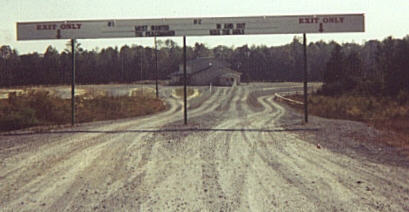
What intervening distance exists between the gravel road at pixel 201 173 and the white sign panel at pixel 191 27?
5341 mm

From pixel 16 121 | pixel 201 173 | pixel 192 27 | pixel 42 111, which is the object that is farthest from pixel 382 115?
pixel 16 121

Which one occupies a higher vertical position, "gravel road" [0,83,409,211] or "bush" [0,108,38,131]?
"bush" [0,108,38,131]

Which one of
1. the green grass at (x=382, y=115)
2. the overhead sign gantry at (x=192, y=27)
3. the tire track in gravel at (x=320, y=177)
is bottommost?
the tire track in gravel at (x=320, y=177)

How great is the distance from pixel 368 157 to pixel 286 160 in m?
2.52

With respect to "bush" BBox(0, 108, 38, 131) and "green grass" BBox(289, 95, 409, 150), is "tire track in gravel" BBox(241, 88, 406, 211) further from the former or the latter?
"bush" BBox(0, 108, 38, 131)

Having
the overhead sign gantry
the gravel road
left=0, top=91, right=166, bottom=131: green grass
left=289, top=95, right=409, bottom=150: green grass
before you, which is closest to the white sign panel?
the overhead sign gantry

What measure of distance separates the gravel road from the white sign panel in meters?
5.34

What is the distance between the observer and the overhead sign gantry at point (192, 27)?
17.3 meters

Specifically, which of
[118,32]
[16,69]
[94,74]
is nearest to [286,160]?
[118,32]

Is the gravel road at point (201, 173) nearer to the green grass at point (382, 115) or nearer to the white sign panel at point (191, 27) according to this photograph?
the green grass at point (382, 115)

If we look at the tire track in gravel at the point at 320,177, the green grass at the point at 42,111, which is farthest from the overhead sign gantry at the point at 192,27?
the tire track in gravel at the point at 320,177

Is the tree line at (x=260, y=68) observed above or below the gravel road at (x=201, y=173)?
above

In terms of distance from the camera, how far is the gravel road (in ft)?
21.8

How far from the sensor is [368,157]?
35.0ft
